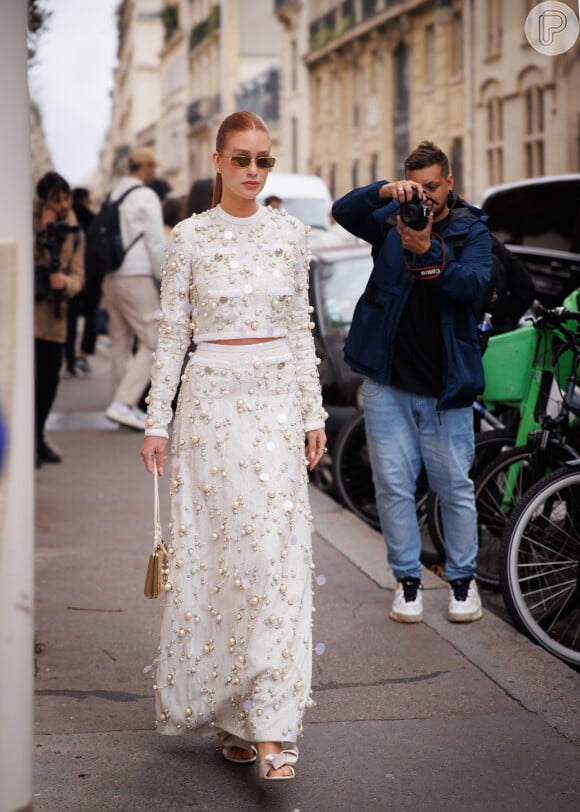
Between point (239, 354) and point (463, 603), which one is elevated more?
point (239, 354)

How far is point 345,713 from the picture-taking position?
4480 millimetres

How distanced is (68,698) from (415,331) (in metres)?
1.96

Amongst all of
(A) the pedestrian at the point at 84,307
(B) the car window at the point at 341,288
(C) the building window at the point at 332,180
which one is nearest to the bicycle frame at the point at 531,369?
(B) the car window at the point at 341,288

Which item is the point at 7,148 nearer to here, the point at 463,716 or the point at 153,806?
the point at 153,806

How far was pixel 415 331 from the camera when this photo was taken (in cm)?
547

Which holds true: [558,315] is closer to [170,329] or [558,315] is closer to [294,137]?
[170,329]

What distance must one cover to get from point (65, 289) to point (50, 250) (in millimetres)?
391

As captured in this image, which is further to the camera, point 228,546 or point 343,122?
point 343,122

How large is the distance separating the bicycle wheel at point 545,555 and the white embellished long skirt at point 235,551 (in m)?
1.42

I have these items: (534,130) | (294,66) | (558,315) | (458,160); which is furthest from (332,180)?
(558,315)

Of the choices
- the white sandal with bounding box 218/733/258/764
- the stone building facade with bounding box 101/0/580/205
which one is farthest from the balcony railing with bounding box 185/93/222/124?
the white sandal with bounding box 218/733/258/764

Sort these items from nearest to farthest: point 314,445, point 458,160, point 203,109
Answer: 1. point 314,445
2. point 458,160
3. point 203,109

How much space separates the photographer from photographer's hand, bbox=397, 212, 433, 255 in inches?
173

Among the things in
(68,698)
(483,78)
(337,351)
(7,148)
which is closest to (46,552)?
(68,698)
